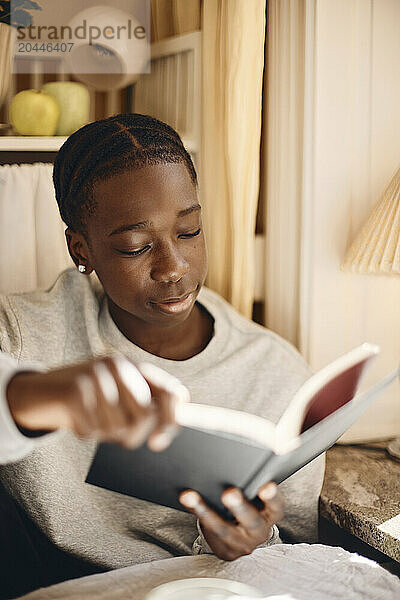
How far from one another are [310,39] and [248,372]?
23.3 inches

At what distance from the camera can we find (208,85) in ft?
4.48

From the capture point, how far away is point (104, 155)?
41.2 inches

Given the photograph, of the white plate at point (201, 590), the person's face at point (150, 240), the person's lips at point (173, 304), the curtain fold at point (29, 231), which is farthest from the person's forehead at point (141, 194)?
the white plate at point (201, 590)

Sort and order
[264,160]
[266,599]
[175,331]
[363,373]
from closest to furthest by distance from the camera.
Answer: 1. [266,599]
2. [363,373]
3. [175,331]
4. [264,160]

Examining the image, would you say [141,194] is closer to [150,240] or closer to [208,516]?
[150,240]

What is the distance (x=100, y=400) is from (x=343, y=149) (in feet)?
2.62

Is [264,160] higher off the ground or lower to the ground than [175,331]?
higher

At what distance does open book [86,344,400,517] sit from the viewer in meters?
0.73

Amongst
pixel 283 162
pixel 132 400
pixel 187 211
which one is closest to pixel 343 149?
pixel 283 162

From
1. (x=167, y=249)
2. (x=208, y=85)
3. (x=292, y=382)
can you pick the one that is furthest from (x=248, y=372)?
(x=208, y=85)

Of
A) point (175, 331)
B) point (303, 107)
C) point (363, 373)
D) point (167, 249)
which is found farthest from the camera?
point (303, 107)

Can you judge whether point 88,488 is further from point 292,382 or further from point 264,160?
point 264,160

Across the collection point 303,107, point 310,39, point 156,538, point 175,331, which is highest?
point 310,39

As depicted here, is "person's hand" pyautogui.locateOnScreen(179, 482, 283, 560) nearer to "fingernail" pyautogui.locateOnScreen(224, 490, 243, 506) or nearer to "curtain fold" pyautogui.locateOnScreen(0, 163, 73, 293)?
"fingernail" pyautogui.locateOnScreen(224, 490, 243, 506)
